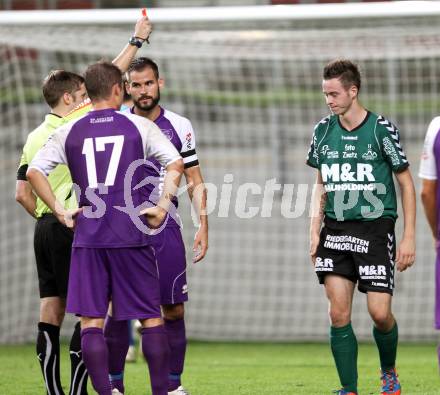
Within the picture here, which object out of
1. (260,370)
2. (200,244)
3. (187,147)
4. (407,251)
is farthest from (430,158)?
(260,370)

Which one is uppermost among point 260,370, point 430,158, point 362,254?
point 430,158

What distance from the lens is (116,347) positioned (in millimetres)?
6109

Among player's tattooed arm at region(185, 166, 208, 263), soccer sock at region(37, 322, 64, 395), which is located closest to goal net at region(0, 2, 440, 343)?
player's tattooed arm at region(185, 166, 208, 263)

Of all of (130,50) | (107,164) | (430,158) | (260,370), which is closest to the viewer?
(430,158)

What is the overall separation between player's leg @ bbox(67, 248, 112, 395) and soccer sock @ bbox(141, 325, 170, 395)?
0.73 ft

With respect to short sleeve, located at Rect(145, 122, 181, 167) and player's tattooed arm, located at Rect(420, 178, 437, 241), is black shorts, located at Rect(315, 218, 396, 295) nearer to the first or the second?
player's tattooed arm, located at Rect(420, 178, 437, 241)

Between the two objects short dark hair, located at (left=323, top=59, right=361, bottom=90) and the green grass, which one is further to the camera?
the green grass

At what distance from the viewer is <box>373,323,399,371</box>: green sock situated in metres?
6.02

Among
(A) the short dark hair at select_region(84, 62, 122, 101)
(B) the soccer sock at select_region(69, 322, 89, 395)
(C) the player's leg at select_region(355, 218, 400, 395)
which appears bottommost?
(B) the soccer sock at select_region(69, 322, 89, 395)

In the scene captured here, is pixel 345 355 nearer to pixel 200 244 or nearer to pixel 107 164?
pixel 200 244

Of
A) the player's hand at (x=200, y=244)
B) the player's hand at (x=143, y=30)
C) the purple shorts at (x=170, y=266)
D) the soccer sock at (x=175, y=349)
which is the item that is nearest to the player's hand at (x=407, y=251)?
the player's hand at (x=200, y=244)

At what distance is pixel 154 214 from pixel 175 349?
59.6 inches

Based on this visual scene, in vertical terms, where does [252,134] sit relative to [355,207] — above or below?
above

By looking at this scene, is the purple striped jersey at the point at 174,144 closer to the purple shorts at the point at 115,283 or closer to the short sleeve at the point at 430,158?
the purple shorts at the point at 115,283
